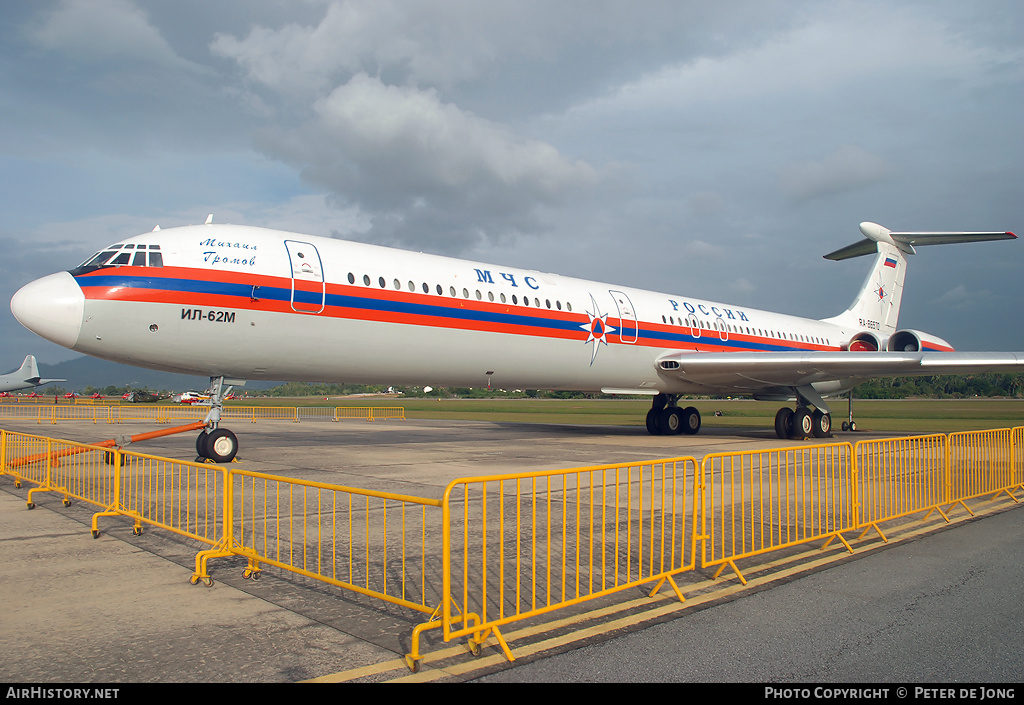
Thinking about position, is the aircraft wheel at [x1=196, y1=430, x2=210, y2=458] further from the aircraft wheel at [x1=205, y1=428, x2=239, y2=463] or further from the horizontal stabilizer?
the horizontal stabilizer

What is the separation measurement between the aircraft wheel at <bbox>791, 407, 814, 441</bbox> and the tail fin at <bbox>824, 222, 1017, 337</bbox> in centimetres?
882

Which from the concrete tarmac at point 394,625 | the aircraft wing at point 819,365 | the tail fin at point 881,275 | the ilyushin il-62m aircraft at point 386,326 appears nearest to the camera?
the concrete tarmac at point 394,625

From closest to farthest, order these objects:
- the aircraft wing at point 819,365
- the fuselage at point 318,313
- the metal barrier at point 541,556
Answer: the metal barrier at point 541,556, the fuselage at point 318,313, the aircraft wing at point 819,365

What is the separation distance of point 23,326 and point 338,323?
15.5 feet

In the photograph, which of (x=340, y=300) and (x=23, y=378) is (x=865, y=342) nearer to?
(x=340, y=300)

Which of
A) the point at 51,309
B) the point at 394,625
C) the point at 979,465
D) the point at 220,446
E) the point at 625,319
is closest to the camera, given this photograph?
the point at 394,625

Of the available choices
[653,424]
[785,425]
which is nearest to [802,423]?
[785,425]

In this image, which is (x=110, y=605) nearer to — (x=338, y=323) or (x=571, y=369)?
(x=338, y=323)

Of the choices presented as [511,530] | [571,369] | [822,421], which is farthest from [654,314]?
[511,530]

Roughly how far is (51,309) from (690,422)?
17.8 m

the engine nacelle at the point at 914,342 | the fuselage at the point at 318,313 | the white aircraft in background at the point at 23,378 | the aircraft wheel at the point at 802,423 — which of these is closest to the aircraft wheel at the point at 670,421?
the aircraft wheel at the point at 802,423

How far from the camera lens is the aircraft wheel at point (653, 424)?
70.7 ft

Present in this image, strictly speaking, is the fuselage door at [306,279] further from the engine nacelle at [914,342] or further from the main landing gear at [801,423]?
the engine nacelle at [914,342]

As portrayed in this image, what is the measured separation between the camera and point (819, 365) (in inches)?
700
